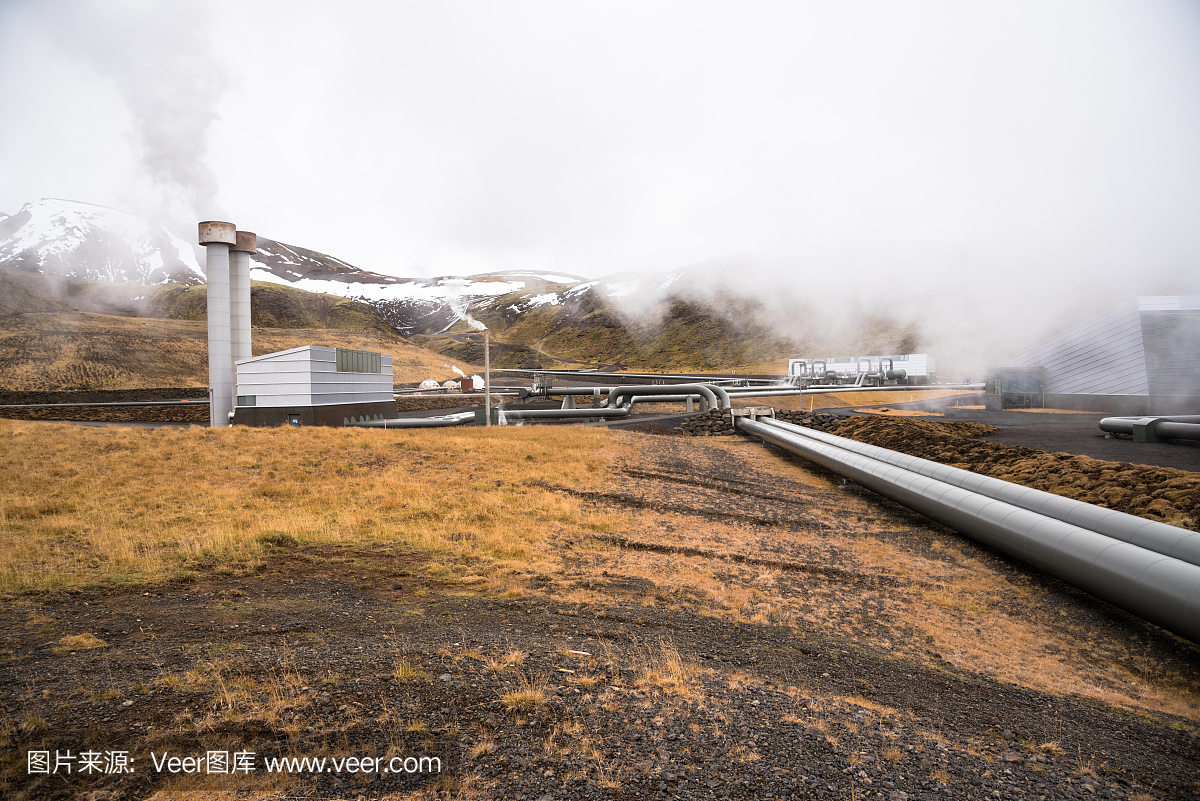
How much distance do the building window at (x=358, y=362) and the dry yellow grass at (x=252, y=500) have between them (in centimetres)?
1100

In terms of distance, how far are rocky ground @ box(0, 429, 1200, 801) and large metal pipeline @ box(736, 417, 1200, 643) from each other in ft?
1.95

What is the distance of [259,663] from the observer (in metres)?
5.20

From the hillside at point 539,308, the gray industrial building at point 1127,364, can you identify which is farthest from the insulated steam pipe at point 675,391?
the hillside at point 539,308

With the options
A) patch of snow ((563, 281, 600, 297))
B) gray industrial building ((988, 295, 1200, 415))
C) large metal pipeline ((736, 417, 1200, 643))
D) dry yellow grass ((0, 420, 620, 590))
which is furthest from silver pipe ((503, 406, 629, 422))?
patch of snow ((563, 281, 600, 297))

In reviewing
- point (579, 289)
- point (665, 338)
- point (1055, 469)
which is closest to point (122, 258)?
point (579, 289)

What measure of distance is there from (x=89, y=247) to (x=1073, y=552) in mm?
248884

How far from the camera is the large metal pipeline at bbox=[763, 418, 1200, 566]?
7.60 metres

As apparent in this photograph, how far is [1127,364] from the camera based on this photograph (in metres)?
34.6

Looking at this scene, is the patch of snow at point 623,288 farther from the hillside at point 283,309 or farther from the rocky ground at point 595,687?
the rocky ground at point 595,687

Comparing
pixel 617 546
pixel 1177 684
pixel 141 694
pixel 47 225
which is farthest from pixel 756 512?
pixel 47 225

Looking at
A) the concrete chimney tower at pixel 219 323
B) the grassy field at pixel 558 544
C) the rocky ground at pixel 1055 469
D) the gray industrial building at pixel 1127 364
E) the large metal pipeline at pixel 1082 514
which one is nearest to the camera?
the grassy field at pixel 558 544

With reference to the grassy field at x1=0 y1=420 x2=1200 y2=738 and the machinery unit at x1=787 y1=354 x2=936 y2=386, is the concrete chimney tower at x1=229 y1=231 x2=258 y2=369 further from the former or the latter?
the machinery unit at x1=787 y1=354 x2=936 y2=386

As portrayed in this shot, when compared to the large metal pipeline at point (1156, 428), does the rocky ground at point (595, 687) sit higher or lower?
lower

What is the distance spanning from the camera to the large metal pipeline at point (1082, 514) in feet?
24.9
